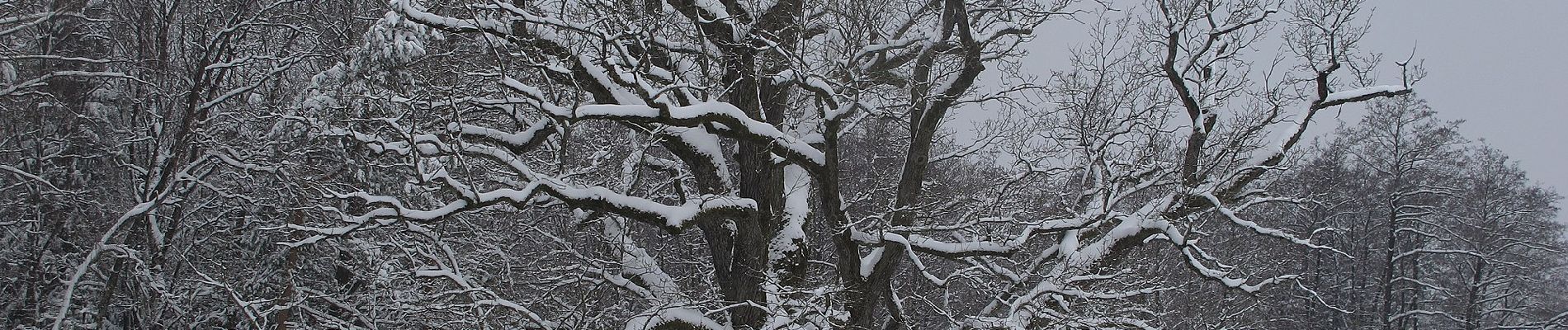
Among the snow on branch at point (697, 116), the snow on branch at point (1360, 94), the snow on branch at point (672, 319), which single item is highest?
the snow on branch at point (1360, 94)

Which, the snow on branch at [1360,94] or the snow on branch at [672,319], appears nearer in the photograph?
the snow on branch at [1360,94]

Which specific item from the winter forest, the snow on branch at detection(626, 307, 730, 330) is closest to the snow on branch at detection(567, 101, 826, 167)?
the winter forest

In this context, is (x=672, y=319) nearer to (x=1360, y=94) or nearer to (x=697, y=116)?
(x=697, y=116)

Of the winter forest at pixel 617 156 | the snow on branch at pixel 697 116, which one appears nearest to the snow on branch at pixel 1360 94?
the winter forest at pixel 617 156

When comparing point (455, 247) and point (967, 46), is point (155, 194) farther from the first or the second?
point (967, 46)

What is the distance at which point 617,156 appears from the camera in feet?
33.8

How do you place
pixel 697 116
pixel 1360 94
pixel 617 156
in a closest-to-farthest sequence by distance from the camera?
1. pixel 697 116
2. pixel 1360 94
3. pixel 617 156

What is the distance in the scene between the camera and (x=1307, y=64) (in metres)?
8.40

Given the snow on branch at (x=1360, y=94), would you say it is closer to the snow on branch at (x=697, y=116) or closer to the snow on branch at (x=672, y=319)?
the snow on branch at (x=697, y=116)

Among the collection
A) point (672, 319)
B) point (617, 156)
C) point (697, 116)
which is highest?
point (617, 156)

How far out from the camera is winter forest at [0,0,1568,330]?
23.4 ft

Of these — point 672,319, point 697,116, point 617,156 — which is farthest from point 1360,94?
point 617,156

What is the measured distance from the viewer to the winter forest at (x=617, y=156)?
7.14 metres

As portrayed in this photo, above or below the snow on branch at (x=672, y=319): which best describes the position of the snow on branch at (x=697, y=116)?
above
